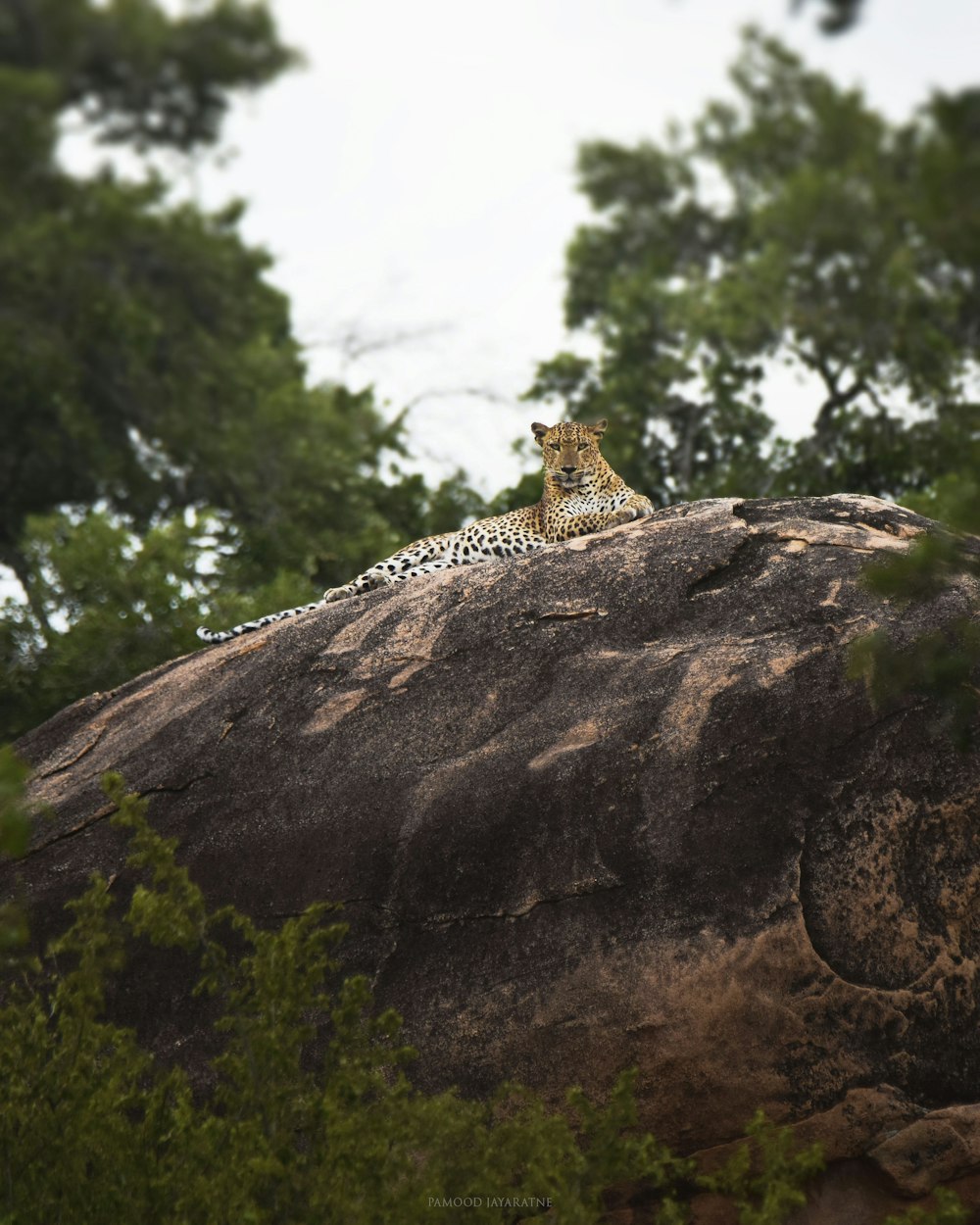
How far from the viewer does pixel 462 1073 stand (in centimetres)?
865

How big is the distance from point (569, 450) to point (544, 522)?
3.35 ft

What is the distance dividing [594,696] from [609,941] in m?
1.68

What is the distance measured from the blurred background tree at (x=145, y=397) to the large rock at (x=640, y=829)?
3.66m

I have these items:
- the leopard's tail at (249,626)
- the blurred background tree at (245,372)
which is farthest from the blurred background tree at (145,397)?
the leopard's tail at (249,626)

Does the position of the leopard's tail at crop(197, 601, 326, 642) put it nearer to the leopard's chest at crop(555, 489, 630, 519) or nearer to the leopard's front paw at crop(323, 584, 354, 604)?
the leopard's front paw at crop(323, 584, 354, 604)

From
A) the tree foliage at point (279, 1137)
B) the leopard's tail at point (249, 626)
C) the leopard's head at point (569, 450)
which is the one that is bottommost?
the tree foliage at point (279, 1137)

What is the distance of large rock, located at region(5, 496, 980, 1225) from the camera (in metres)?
8.30

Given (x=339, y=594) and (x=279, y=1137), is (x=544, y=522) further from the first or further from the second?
(x=279, y=1137)

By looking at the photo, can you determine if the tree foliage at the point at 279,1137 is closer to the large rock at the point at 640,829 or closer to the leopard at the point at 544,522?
the large rock at the point at 640,829

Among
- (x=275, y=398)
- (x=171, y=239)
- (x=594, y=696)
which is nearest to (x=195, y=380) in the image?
(x=275, y=398)

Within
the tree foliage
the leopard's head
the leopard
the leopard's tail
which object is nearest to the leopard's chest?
the leopard

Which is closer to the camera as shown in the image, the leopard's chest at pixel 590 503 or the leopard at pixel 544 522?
the leopard at pixel 544 522

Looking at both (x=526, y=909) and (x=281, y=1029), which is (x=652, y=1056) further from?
(x=281, y=1029)

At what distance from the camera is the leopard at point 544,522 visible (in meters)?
12.8
